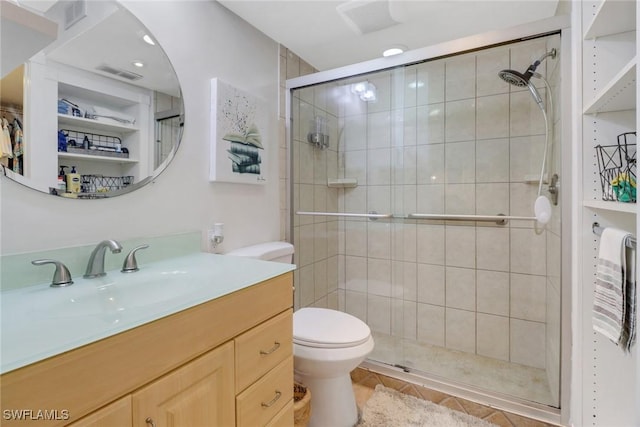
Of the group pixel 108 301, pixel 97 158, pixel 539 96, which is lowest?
pixel 108 301

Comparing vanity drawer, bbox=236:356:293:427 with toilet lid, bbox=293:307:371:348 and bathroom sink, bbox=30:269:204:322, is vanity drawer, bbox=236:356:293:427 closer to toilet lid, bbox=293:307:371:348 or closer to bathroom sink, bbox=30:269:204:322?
toilet lid, bbox=293:307:371:348

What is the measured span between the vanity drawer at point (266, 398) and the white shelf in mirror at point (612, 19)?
62.7 inches

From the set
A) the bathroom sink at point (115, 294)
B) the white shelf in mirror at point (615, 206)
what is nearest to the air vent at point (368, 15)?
the white shelf in mirror at point (615, 206)

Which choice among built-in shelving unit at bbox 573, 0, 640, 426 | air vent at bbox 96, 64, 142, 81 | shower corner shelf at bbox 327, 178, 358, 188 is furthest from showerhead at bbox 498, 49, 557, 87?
air vent at bbox 96, 64, 142, 81

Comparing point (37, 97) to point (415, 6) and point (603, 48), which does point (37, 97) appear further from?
point (603, 48)

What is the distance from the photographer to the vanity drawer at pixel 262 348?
3.04ft

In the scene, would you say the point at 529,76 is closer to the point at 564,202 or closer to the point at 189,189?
the point at 564,202

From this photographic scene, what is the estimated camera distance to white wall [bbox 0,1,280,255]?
0.99 m

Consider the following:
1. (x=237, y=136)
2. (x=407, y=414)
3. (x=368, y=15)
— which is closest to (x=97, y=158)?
(x=237, y=136)

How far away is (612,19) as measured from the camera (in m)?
1.01

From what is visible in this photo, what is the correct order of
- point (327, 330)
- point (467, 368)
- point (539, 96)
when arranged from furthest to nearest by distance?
1. point (467, 368)
2. point (539, 96)
3. point (327, 330)

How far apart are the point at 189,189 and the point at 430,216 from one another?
159 centimetres

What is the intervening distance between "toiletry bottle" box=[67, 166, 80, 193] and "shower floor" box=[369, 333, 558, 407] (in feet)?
5.87

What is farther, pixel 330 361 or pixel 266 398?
pixel 330 361
